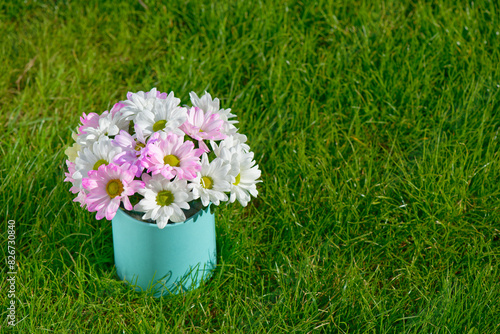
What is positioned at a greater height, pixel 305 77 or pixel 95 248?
pixel 305 77

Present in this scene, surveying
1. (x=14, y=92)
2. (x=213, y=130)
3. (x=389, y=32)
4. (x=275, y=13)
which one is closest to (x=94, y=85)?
(x=14, y=92)

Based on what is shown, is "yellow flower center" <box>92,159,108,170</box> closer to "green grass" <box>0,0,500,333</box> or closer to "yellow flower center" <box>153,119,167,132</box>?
"yellow flower center" <box>153,119,167,132</box>

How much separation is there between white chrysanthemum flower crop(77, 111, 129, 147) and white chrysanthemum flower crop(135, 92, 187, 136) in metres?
0.08

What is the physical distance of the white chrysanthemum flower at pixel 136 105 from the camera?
190 cm

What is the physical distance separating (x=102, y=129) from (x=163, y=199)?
0.96ft

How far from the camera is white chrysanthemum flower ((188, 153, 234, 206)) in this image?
5.98 ft

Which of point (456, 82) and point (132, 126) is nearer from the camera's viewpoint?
point (132, 126)

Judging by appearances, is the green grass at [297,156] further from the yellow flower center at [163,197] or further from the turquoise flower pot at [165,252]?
the yellow flower center at [163,197]

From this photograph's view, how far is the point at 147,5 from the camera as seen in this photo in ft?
10.7

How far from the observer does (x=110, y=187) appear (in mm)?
1795

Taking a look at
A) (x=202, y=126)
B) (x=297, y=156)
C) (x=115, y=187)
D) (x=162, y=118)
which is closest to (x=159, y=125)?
(x=162, y=118)

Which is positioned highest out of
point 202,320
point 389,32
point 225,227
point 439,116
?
point 389,32

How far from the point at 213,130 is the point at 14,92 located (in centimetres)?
144

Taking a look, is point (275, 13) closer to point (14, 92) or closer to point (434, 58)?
point (434, 58)
